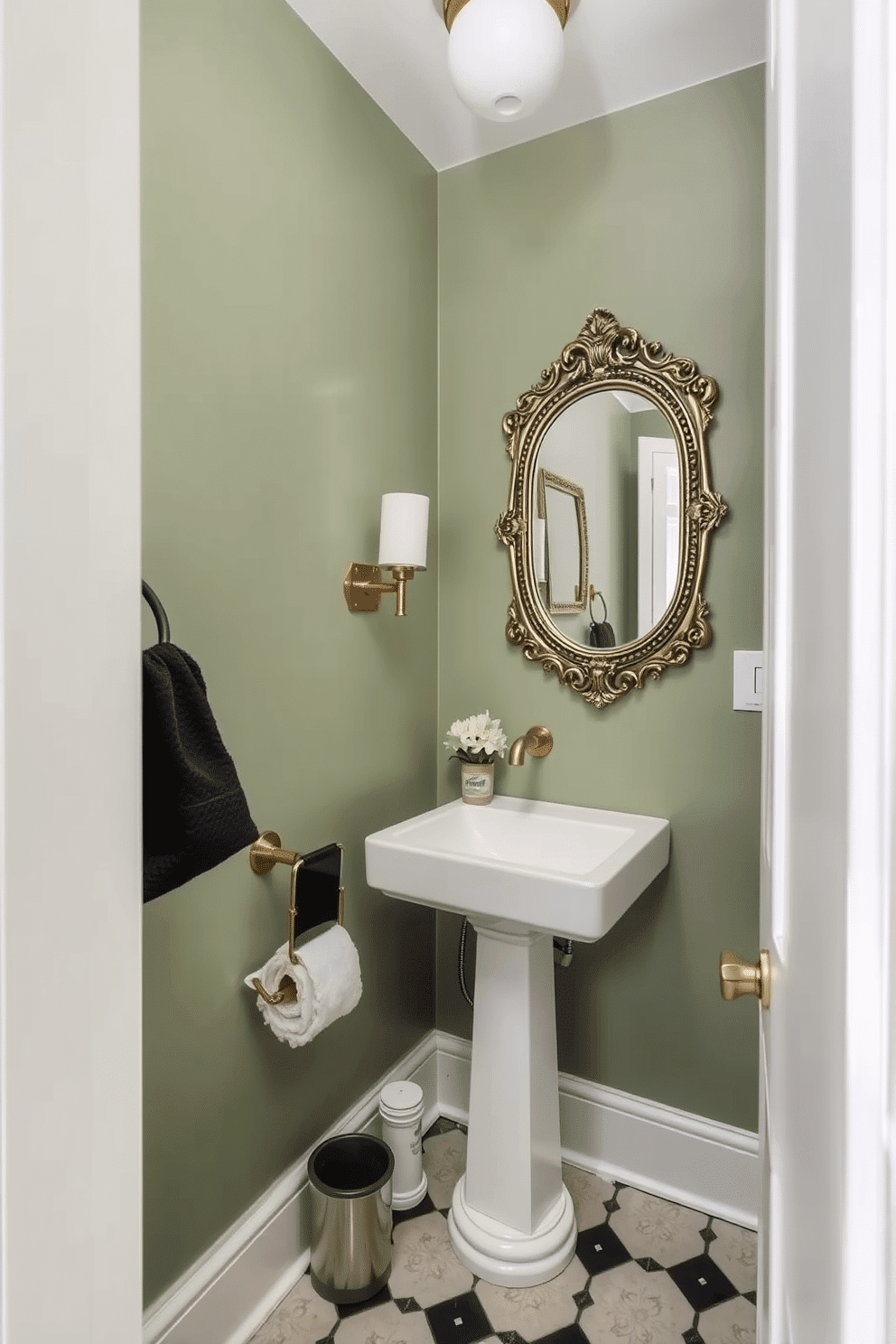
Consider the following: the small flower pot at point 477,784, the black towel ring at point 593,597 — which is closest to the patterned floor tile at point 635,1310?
the small flower pot at point 477,784

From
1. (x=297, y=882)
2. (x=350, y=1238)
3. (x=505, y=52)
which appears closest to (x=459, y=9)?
(x=505, y=52)

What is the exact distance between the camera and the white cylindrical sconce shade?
1.59 m

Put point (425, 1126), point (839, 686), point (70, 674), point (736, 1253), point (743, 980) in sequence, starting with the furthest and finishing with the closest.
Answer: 1. point (425, 1126)
2. point (736, 1253)
3. point (743, 980)
4. point (70, 674)
5. point (839, 686)

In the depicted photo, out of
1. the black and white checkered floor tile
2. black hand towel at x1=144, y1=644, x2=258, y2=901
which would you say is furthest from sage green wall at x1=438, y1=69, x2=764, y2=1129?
black hand towel at x1=144, y1=644, x2=258, y2=901

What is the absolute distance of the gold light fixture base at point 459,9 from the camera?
1.42m

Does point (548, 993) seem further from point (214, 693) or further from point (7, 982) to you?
point (7, 982)

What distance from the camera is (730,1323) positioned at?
1363 mm

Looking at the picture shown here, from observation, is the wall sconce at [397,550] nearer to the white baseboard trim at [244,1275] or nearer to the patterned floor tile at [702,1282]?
the white baseboard trim at [244,1275]

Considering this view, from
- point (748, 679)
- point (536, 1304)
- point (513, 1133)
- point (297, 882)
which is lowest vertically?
point (536, 1304)

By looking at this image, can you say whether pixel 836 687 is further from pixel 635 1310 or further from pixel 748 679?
pixel 635 1310

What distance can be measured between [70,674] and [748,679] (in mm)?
1470

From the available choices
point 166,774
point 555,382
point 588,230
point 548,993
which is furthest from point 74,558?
point 588,230

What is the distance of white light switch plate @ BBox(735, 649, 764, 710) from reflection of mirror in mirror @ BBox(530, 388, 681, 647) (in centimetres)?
20

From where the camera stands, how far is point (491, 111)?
1439 mm
